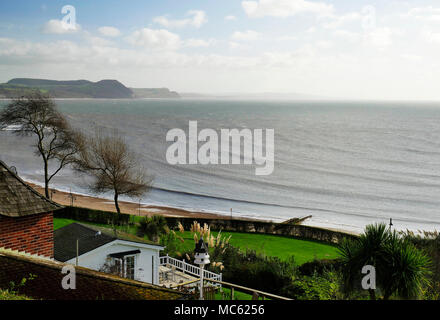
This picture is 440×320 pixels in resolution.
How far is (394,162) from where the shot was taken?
81438 mm

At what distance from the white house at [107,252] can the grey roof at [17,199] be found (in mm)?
3588

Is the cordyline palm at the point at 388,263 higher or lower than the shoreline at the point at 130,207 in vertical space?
higher

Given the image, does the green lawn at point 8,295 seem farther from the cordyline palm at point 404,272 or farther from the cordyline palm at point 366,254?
the cordyline palm at point 404,272

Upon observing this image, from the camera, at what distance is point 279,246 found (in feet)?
104

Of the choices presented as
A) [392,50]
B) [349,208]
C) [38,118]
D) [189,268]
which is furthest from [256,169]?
[392,50]

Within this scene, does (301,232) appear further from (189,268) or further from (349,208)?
(349,208)

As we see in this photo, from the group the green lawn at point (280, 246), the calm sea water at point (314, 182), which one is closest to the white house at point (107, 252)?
the green lawn at point (280, 246)

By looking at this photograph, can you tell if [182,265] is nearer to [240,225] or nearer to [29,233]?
[29,233]

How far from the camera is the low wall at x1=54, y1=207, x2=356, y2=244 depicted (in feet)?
109
